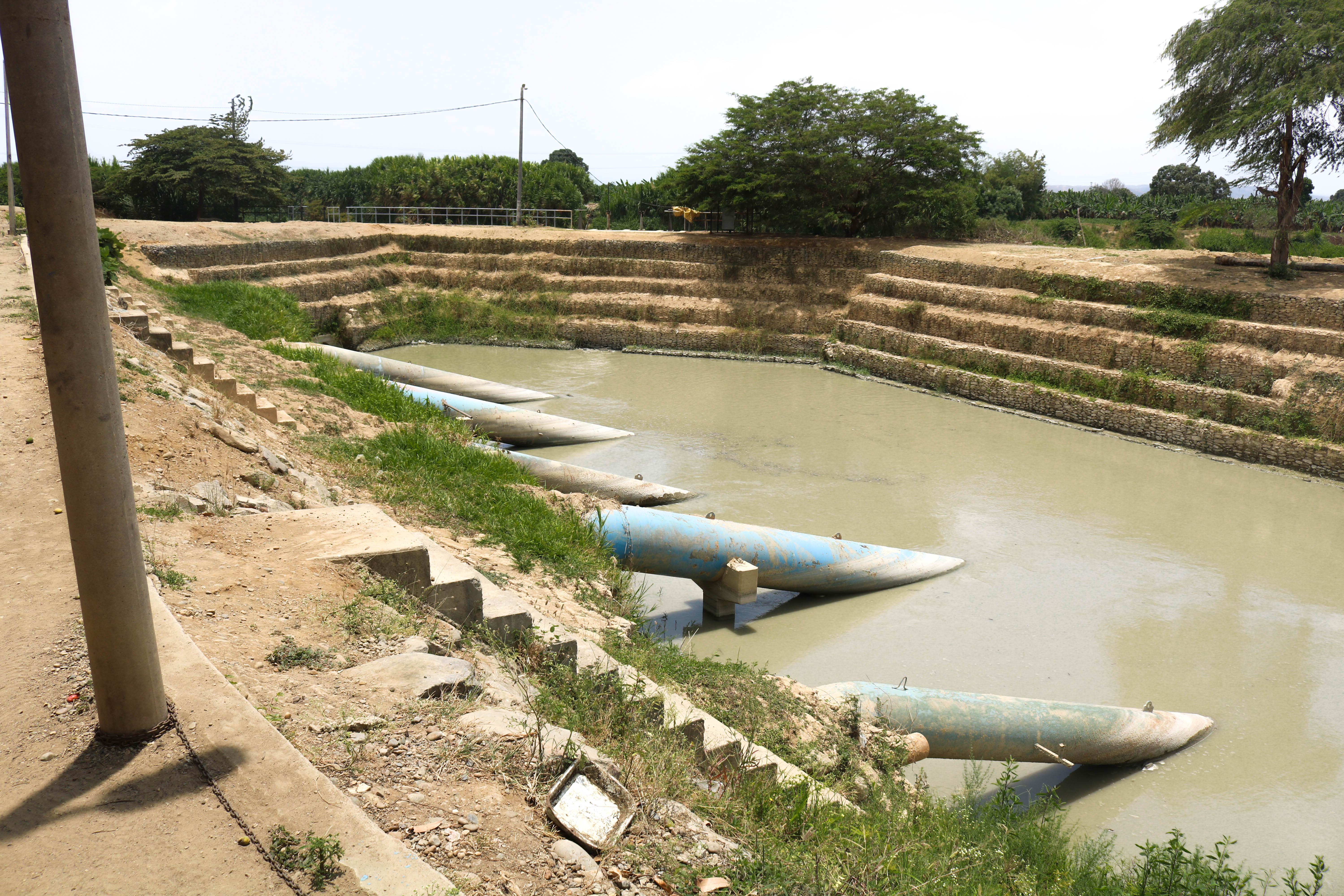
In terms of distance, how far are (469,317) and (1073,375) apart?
65.9 feet

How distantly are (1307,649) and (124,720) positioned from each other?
1240cm

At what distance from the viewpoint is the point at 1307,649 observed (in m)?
10.8

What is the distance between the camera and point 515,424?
59.8 ft

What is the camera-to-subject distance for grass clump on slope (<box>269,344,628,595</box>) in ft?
34.2

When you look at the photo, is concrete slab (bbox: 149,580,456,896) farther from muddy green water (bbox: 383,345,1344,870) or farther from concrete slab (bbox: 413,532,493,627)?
muddy green water (bbox: 383,345,1344,870)

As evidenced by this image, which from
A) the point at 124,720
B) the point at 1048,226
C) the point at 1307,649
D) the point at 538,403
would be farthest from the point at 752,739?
the point at 1048,226

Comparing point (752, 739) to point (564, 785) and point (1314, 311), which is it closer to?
point (564, 785)

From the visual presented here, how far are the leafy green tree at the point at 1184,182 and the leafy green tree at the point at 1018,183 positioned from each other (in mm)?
16417

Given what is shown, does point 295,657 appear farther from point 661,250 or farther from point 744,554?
point 661,250

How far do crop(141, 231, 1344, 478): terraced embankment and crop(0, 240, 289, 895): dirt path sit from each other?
2100 cm

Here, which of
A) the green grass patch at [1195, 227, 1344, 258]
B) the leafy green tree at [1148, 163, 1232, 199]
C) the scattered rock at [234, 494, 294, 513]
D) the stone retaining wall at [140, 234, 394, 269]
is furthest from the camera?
the leafy green tree at [1148, 163, 1232, 199]

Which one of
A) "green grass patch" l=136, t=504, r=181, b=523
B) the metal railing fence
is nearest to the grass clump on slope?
"green grass patch" l=136, t=504, r=181, b=523

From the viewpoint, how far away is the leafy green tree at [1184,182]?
66750 millimetres

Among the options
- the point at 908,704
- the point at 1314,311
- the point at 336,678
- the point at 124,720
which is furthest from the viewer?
the point at 1314,311
